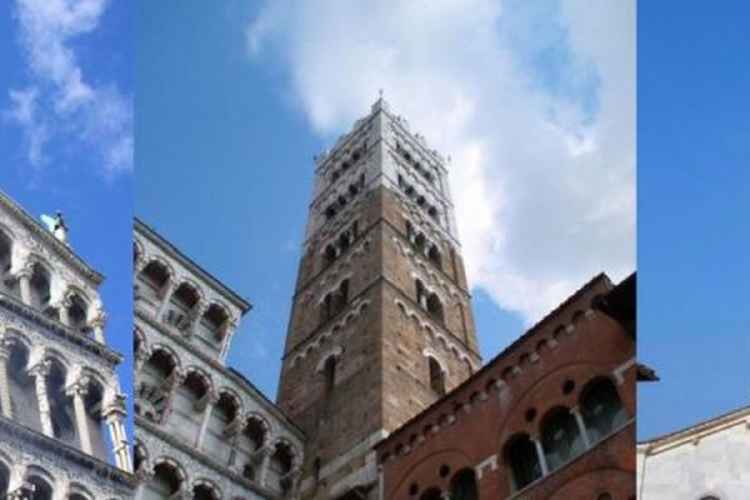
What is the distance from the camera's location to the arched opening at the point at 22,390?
716 centimetres

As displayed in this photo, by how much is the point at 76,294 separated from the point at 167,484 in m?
2.48

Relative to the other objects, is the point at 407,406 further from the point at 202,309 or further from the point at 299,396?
the point at 202,309

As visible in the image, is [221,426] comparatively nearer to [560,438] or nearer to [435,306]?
[560,438]

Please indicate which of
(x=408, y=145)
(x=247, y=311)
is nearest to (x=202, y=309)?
(x=247, y=311)

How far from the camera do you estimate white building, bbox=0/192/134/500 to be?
262 inches

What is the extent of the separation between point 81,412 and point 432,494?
3584mm

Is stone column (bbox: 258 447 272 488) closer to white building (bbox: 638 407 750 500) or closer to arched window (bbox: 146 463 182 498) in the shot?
arched window (bbox: 146 463 182 498)

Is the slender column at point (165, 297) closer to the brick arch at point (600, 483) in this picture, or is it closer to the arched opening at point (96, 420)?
the arched opening at point (96, 420)

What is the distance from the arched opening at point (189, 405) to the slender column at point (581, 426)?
4.20m

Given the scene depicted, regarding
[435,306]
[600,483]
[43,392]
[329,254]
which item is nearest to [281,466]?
[435,306]

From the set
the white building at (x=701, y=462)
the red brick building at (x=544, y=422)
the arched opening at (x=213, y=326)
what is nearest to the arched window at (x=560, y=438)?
the red brick building at (x=544, y=422)

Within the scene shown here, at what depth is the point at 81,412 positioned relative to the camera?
7.29 metres

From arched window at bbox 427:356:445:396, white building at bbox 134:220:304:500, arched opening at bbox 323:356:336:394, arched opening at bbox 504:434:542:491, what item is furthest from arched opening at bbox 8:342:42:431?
arched window at bbox 427:356:445:396

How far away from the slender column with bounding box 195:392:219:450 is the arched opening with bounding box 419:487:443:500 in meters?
2.47
